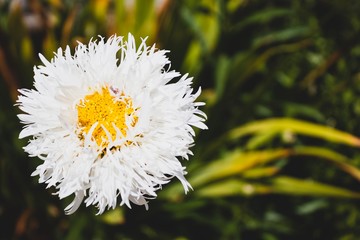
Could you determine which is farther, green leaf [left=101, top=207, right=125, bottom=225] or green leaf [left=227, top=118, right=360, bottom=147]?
green leaf [left=227, top=118, right=360, bottom=147]

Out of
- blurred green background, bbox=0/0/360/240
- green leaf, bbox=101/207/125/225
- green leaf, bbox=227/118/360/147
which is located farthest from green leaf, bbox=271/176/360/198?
green leaf, bbox=101/207/125/225

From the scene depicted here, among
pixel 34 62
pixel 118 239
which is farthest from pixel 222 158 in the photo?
pixel 34 62

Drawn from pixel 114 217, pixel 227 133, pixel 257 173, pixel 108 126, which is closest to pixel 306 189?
pixel 257 173

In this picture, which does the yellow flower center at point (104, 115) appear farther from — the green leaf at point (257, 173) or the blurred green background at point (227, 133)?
the green leaf at point (257, 173)

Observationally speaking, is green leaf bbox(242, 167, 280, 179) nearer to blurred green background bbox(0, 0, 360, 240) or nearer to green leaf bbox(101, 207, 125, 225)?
blurred green background bbox(0, 0, 360, 240)

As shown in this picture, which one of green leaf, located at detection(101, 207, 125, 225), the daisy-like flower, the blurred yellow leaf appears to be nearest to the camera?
the daisy-like flower

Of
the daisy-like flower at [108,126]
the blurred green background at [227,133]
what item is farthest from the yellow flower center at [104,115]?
the blurred green background at [227,133]
